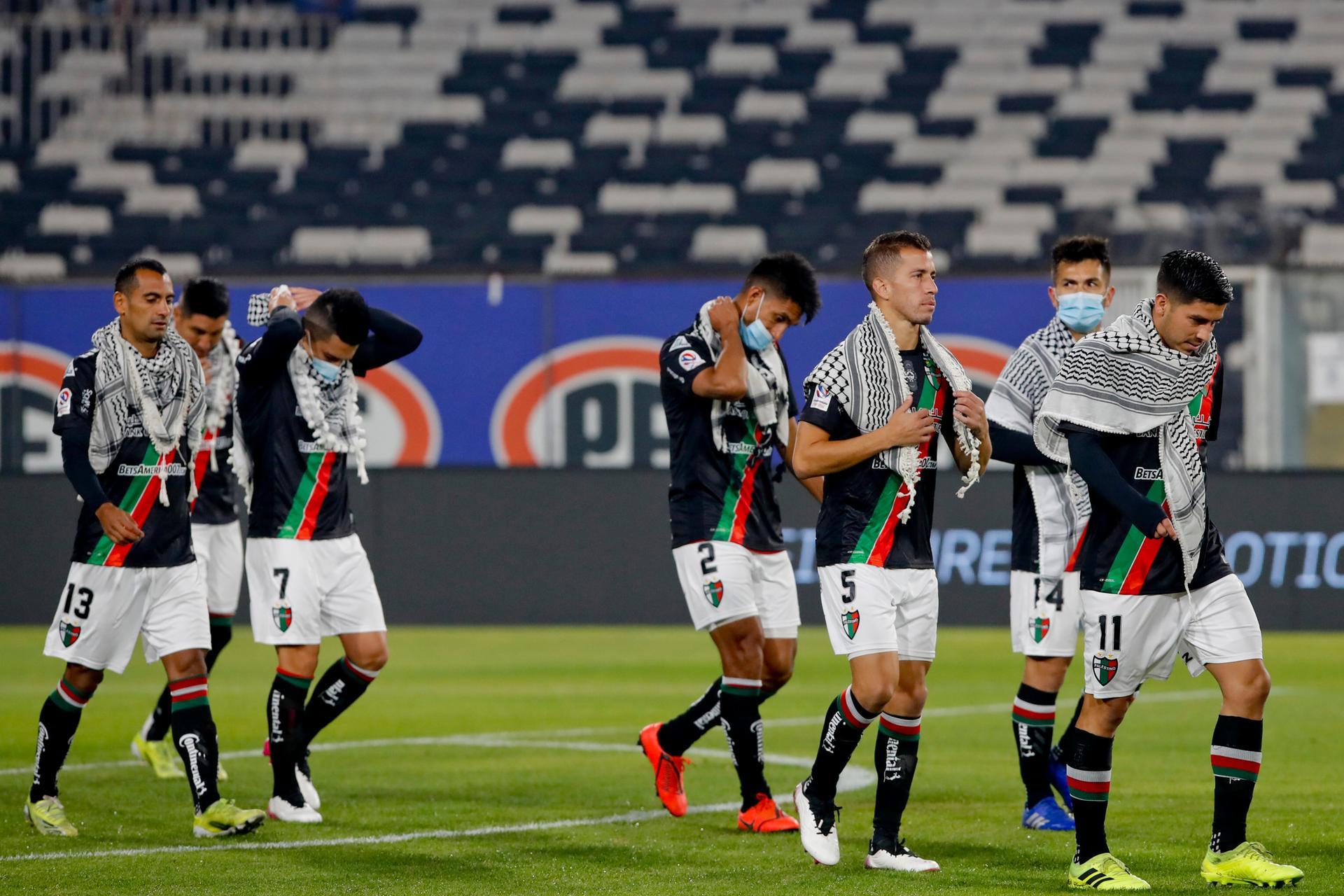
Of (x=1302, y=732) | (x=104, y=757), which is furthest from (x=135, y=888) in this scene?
(x=1302, y=732)

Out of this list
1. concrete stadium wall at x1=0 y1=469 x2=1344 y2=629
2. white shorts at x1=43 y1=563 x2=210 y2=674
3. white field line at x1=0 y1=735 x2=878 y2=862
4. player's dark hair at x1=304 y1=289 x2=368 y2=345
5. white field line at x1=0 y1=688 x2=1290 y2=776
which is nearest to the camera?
white field line at x1=0 y1=735 x2=878 y2=862

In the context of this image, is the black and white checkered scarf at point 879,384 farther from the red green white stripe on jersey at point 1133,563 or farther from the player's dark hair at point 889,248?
the red green white stripe on jersey at point 1133,563

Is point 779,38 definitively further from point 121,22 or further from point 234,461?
point 234,461

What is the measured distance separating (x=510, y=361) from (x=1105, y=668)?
13.0m

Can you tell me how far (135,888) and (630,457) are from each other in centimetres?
1220

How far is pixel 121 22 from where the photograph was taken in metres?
27.6

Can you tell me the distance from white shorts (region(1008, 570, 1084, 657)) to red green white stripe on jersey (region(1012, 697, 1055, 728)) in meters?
0.22

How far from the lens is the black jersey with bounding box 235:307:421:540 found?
319 inches

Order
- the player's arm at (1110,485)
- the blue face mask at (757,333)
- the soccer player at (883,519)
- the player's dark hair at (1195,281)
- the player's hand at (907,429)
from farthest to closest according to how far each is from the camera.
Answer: the blue face mask at (757,333), the soccer player at (883,519), the player's hand at (907,429), the player's dark hair at (1195,281), the player's arm at (1110,485)

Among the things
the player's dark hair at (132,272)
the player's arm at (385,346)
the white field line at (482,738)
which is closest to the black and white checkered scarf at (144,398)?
the player's dark hair at (132,272)

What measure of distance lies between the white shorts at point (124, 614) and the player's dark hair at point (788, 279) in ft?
8.56

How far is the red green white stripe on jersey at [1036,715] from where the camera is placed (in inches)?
307

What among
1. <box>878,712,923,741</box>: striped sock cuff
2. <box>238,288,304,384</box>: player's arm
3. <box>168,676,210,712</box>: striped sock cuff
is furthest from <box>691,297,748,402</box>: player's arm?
<box>168,676,210,712</box>: striped sock cuff

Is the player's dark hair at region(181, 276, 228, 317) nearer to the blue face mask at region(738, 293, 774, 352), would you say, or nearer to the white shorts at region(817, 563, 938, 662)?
the blue face mask at region(738, 293, 774, 352)
